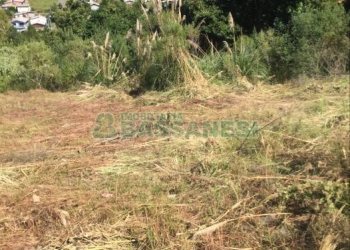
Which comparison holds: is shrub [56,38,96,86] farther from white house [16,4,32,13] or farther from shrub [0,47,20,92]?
white house [16,4,32,13]

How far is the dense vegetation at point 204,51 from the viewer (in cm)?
651

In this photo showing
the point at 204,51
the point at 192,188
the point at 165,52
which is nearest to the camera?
the point at 192,188

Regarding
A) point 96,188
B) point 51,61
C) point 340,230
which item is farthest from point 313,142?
point 51,61

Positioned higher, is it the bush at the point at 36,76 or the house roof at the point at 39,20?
the bush at the point at 36,76

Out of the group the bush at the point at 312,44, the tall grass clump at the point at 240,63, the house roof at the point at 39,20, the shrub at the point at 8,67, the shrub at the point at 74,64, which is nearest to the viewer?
the bush at the point at 312,44

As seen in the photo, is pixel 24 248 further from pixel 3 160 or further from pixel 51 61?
pixel 51 61

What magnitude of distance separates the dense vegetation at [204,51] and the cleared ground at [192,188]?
5.20 feet

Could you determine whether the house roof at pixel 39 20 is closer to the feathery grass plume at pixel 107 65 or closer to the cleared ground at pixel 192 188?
the feathery grass plume at pixel 107 65

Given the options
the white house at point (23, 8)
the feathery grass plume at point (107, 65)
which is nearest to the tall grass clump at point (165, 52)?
the feathery grass plume at point (107, 65)

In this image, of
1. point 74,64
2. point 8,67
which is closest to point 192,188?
point 74,64

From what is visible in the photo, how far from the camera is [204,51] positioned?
8352mm

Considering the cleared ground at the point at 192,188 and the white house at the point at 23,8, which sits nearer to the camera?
the cleared ground at the point at 192,188

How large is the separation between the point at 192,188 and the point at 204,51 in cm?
517

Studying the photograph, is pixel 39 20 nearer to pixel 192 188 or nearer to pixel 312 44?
pixel 312 44
